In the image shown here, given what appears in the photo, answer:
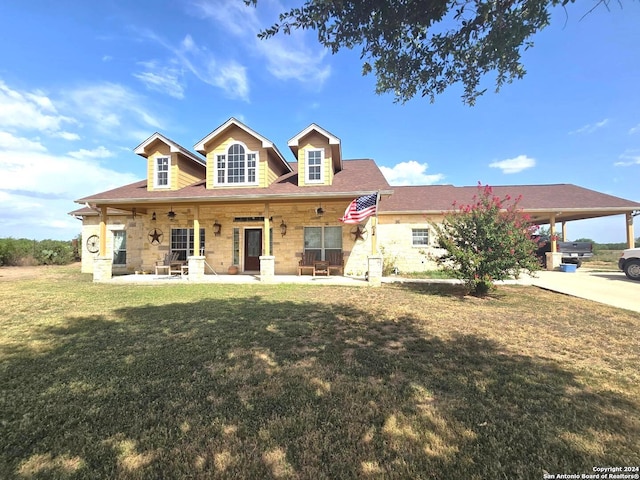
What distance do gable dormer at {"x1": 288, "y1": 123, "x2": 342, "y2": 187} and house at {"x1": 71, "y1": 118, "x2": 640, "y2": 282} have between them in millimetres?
43

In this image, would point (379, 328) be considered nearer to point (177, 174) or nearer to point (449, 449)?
point (449, 449)

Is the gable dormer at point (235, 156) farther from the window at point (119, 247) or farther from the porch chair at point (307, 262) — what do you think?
the window at point (119, 247)

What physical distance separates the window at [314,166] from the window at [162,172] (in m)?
6.64

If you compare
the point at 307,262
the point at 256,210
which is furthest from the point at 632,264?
the point at 256,210

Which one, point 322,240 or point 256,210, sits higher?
point 256,210

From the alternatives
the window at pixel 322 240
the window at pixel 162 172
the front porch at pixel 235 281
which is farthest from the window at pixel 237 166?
the front porch at pixel 235 281

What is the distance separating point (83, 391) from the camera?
3189 millimetres

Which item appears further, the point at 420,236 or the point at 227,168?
the point at 420,236

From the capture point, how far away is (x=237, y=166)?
13.1 m

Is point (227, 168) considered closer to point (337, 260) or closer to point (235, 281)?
point (235, 281)

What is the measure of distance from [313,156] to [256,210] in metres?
3.81

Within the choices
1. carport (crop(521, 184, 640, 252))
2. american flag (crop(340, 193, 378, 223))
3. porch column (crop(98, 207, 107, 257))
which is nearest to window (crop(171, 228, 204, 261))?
porch column (crop(98, 207, 107, 257))

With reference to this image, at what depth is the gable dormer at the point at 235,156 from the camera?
1286 centimetres

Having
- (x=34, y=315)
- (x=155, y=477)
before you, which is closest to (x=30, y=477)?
(x=155, y=477)
